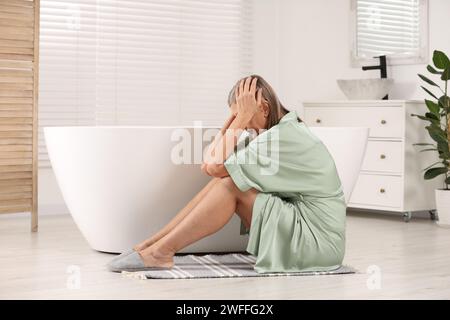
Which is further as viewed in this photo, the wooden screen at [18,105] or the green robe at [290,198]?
the wooden screen at [18,105]

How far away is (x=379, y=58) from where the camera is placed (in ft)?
20.6

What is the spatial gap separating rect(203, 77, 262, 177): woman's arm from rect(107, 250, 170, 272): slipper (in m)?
0.47

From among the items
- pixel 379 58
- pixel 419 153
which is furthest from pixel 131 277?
pixel 379 58

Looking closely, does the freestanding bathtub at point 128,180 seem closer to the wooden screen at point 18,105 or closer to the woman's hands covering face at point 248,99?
the woman's hands covering face at point 248,99

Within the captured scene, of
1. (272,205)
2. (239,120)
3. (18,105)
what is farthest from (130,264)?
(18,105)

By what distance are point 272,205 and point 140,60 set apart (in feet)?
10.5

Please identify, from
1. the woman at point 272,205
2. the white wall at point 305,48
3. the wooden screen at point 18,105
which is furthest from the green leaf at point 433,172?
the wooden screen at point 18,105

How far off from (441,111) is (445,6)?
78 centimetres

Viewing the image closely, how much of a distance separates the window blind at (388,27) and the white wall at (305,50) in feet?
0.43

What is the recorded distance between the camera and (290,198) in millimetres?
3666

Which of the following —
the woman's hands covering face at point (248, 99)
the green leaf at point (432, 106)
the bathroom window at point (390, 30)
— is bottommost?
the woman's hands covering face at point (248, 99)

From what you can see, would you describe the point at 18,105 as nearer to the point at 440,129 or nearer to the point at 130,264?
the point at 130,264

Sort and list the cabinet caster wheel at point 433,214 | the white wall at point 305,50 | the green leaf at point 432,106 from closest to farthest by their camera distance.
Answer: the green leaf at point 432,106
the cabinet caster wheel at point 433,214
the white wall at point 305,50

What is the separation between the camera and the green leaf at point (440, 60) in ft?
18.1
